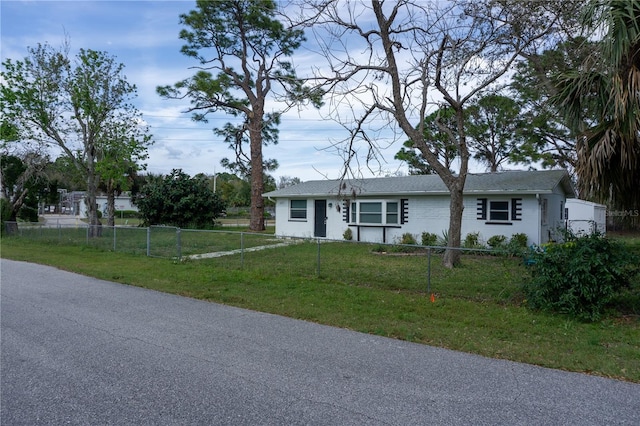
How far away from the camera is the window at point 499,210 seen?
639 inches

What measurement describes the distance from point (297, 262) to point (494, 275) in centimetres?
510

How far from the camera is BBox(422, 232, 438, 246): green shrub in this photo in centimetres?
1703

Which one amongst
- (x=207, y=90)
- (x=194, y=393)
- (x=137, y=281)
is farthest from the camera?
(x=207, y=90)

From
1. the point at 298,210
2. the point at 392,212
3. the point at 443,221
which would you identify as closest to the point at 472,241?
the point at 443,221

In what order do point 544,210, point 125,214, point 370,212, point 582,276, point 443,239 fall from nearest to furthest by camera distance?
point 582,276 < point 544,210 < point 443,239 < point 370,212 < point 125,214

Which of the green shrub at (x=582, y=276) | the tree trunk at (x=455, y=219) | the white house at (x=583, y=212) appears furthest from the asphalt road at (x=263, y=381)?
the white house at (x=583, y=212)

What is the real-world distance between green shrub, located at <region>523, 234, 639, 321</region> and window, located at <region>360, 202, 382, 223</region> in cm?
1188

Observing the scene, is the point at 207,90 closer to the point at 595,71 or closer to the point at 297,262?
the point at 297,262

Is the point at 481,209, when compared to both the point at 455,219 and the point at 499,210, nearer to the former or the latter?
the point at 499,210

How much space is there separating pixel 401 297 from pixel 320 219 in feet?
42.3

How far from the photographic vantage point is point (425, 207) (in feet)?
58.3

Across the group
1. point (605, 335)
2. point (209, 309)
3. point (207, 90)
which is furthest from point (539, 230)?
point (207, 90)

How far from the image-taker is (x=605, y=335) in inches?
225

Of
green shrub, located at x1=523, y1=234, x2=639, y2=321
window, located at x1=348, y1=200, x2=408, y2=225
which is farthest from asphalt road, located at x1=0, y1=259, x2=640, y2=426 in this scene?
window, located at x1=348, y1=200, x2=408, y2=225
